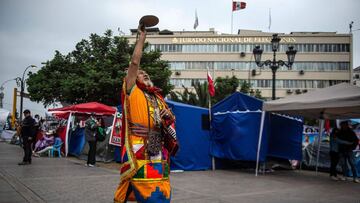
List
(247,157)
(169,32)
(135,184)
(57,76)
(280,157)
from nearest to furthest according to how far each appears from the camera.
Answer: (135,184) → (247,157) → (280,157) → (57,76) → (169,32)

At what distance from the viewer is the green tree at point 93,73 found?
90.4 ft

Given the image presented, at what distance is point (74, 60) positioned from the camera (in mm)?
34594

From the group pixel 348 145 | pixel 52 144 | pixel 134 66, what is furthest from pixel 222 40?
pixel 134 66

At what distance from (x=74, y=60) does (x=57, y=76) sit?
7.45 ft

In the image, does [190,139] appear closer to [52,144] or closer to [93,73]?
[52,144]

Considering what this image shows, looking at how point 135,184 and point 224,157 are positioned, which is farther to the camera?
point 224,157

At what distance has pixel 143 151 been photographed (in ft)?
10.9

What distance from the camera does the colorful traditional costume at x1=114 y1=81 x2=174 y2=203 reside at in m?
3.25

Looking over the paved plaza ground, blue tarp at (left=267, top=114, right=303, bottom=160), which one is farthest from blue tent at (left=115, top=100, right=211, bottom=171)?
blue tarp at (left=267, top=114, right=303, bottom=160)

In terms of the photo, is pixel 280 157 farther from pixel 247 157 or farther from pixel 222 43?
pixel 222 43

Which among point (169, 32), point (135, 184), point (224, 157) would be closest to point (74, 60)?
point (224, 157)

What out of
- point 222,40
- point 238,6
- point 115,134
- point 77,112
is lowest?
point 115,134

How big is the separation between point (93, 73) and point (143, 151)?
24675 mm

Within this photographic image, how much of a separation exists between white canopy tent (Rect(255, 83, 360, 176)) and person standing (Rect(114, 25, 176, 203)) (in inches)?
253
